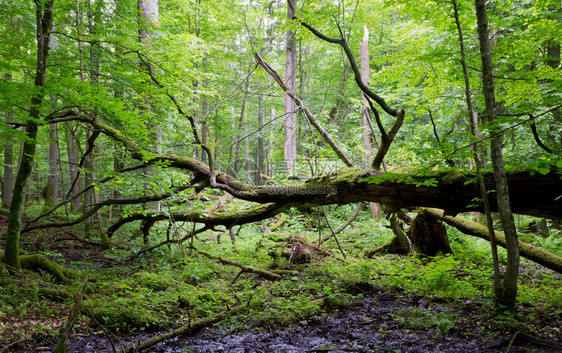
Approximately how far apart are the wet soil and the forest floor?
0.01 metres

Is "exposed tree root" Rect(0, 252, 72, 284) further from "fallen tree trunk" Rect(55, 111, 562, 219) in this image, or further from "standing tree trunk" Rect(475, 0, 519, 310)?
"standing tree trunk" Rect(475, 0, 519, 310)

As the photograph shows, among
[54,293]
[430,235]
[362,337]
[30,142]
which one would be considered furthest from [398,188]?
[30,142]

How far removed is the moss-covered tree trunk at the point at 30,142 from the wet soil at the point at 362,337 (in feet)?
7.20

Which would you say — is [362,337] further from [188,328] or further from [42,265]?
[42,265]

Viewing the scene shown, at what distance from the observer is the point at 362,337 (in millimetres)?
3670

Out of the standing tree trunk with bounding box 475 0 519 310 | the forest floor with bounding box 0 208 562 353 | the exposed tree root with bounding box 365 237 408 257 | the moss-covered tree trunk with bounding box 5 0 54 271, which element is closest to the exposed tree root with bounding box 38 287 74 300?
the forest floor with bounding box 0 208 562 353

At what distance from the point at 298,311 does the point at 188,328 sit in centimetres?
149

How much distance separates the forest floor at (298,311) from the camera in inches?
134

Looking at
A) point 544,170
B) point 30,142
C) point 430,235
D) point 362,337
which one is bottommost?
point 362,337

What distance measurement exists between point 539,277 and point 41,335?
7506 millimetres

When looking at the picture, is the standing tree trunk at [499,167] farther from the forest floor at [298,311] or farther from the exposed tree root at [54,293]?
the exposed tree root at [54,293]

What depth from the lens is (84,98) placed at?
4.45 meters

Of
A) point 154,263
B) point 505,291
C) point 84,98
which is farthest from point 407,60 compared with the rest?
point 154,263

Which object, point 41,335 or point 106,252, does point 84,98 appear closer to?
point 41,335
